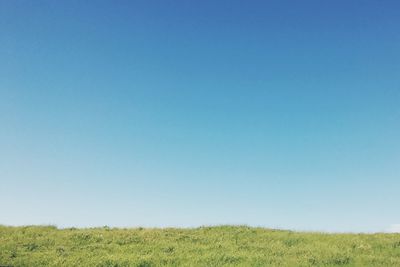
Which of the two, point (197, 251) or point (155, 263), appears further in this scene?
point (197, 251)

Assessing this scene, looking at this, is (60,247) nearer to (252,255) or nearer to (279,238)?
(252,255)

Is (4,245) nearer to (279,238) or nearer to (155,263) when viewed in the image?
(155,263)

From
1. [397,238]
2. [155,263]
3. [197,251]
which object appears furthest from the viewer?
[397,238]

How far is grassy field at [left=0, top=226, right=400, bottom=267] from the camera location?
20078 millimetres

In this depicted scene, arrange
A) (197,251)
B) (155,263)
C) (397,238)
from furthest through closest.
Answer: (397,238) → (197,251) → (155,263)

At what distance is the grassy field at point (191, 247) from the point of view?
2008 centimetres

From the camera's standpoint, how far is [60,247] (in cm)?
2228

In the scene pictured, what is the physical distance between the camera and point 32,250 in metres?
22.0

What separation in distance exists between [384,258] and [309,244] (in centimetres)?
387

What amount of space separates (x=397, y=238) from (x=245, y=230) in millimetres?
8292

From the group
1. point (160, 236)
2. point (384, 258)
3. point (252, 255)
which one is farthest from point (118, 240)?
point (384, 258)

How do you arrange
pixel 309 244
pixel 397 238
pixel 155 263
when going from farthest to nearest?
pixel 397 238, pixel 309 244, pixel 155 263

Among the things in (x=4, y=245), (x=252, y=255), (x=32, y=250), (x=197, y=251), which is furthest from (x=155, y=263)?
(x=4, y=245)

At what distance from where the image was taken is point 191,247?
2236 cm
